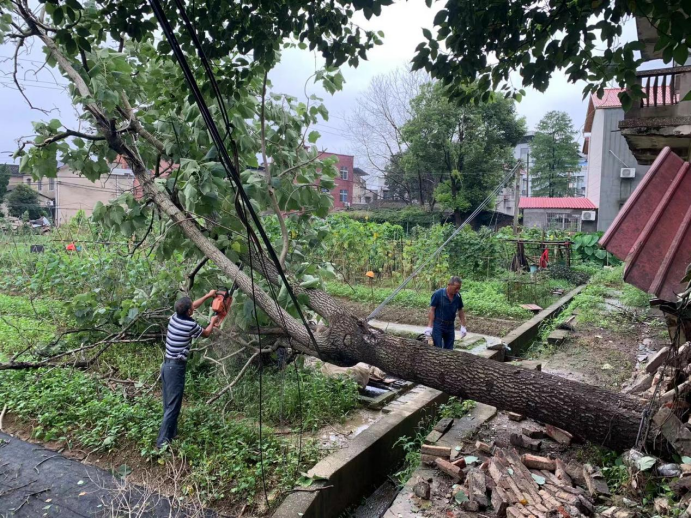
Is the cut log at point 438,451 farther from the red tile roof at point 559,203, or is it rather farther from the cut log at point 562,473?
the red tile roof at point 559,203

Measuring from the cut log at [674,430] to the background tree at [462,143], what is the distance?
2710cm

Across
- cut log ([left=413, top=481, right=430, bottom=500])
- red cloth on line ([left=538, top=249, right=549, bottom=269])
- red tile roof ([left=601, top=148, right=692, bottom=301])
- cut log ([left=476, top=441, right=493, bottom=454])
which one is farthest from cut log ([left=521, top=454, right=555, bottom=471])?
red cloth on line ([left=538, top=249, right=549, bottom=269])

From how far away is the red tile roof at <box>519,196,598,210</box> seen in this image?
29375 mm

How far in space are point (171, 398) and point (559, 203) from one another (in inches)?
1216

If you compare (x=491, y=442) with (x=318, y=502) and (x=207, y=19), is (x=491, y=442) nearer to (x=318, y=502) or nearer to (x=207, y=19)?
(x=318, y=502)

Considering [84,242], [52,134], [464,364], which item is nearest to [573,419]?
[464,364]

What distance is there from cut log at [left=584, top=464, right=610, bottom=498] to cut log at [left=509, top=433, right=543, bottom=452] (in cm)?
55

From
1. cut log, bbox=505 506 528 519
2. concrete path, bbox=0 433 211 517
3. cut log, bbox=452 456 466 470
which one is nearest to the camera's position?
cut log, bbox=505 506 528 519

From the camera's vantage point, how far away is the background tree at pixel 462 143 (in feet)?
95.5

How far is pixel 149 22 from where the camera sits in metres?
4.29

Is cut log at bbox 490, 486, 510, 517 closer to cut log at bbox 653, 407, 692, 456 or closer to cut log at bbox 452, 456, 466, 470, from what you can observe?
cut log at bbox 452, 456, 466, 470

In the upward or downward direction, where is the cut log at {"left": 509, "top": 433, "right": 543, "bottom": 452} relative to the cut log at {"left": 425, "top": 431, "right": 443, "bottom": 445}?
upward

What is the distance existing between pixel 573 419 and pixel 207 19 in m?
4.74

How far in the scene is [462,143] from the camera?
29.6 m
